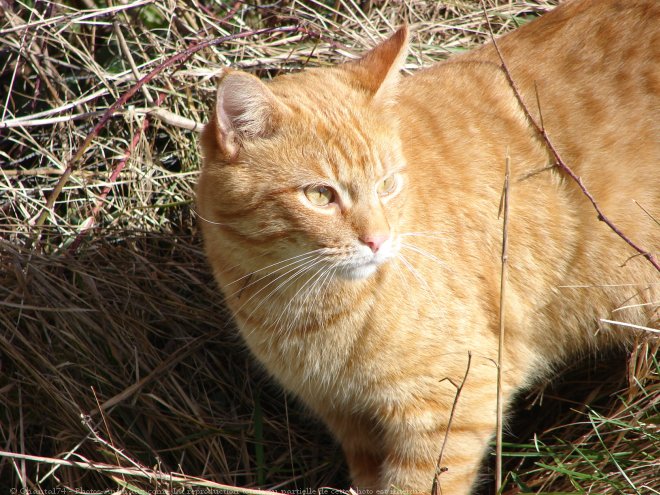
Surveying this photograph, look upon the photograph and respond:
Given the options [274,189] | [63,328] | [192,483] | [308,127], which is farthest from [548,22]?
[63,328]

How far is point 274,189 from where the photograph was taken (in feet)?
6.74

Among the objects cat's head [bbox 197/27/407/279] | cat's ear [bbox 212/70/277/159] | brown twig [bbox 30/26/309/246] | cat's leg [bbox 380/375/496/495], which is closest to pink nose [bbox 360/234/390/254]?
cat's head [bbox 197/27/407/279]

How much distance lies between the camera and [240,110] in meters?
2.02

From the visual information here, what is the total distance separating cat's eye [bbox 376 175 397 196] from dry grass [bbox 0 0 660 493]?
95 cm

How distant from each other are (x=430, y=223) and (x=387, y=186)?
0.23 meters

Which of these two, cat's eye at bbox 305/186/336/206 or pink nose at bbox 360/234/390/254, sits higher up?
cat's eye at bbox 305/186/336/206

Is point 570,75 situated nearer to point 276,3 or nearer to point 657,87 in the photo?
point 657,87

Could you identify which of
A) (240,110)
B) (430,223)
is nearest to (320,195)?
(240,110)

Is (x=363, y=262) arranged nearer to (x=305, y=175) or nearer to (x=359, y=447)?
(x=305, y=175)

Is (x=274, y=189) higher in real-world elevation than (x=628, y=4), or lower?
lower

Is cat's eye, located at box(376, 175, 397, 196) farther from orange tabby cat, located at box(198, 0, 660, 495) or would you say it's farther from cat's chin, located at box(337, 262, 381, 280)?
cat's chin, located at box(337, 262, 381, 280)

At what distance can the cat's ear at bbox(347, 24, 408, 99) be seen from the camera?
2.23m

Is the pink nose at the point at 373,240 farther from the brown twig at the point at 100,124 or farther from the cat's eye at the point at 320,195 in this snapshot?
the brown twig at the point at 100,124

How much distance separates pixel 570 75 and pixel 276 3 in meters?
1.74
